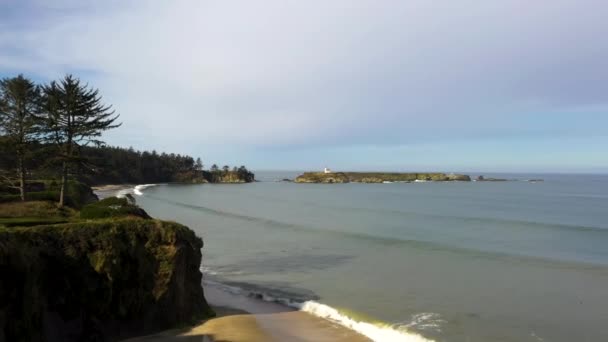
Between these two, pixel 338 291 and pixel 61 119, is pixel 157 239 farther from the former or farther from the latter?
pixel 61 119

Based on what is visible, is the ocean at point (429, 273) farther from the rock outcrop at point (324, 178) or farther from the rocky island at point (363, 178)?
the rocky island at point (363, 178)

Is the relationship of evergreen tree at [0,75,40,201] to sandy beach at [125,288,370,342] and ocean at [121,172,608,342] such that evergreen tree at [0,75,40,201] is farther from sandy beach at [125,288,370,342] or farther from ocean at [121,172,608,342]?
sandy beach at [125,288,370,342]

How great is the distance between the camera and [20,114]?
1059 inches

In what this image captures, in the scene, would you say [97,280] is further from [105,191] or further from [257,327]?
[105,191]

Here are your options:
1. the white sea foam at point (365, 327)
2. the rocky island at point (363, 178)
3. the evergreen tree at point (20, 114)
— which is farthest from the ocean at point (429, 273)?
the rocky island at point (363, 178)

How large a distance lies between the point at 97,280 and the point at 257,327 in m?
5.36

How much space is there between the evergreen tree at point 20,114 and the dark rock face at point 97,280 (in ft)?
54.3

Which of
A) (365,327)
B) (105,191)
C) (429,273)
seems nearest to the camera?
(365,327)

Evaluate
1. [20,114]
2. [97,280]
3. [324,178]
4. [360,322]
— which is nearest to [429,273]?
[360,322]

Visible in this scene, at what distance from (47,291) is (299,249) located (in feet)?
69.2

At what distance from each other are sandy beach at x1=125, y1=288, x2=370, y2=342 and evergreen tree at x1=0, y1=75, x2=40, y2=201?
16.6 m

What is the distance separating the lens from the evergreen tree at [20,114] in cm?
2631

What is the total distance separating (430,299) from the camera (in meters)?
18.8

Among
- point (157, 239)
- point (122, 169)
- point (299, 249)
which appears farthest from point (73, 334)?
point (122, 169)
